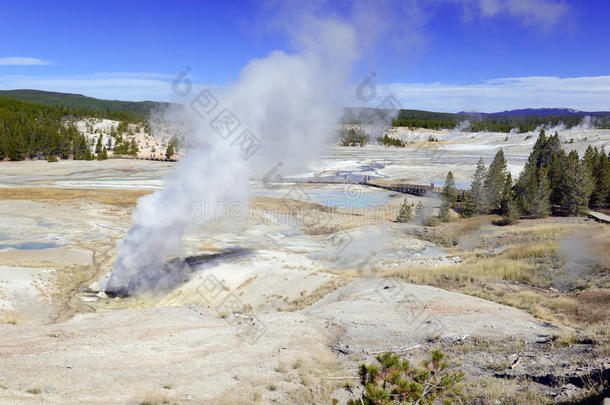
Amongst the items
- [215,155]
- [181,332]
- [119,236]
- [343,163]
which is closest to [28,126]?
[343,163]

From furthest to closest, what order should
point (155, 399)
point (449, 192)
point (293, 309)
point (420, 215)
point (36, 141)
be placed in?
point (36, 141)
point (449, 192)
point (420, 215)
point (293, 309)
point (155, 399)

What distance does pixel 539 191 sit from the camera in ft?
123

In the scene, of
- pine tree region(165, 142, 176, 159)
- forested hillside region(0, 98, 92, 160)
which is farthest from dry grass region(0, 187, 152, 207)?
pine tree region(165, 142, 176, 159)

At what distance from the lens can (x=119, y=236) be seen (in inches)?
1159

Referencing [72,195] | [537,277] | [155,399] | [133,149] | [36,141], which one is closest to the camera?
[155,399]

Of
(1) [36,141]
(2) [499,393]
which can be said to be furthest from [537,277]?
(1) [36,141]

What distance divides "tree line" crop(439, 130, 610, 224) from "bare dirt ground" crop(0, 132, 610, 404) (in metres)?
2.57

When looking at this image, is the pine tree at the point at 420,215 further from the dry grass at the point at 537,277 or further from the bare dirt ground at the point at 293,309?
the dry grass at the point at 537,277

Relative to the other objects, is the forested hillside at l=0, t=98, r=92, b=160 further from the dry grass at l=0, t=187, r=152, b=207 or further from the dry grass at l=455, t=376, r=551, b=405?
the dry grass at l=455, t=376, r=551, b=405

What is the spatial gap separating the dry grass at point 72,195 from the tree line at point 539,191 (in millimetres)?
30247

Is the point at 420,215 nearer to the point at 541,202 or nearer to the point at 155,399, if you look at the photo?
the point at 541,202

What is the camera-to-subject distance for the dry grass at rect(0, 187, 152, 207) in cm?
4144

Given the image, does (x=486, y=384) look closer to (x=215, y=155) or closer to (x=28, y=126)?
Answer: (x=215, y=155)

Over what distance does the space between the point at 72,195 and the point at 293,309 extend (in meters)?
35.5
